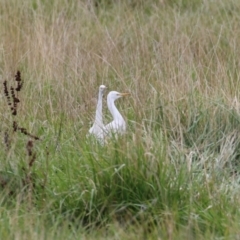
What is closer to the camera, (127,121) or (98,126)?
(98,126)

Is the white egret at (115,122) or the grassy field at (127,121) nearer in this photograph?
the grassy field at (127,121)

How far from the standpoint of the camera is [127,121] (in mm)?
6023

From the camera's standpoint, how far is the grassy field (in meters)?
4.54

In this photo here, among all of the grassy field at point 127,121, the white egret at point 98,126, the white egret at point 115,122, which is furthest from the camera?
the white egret at point 98,126

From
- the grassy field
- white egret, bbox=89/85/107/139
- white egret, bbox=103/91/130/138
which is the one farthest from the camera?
white egret, bbox=89/85/107/139

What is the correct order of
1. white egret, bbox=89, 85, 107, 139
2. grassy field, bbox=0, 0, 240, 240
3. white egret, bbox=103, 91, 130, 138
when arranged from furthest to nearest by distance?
white egret, bbox=89, 85, 107, 139 < white egret, bbox=103, 91, 130, 138 < grassy field, bbox=0, 0, 240, 240

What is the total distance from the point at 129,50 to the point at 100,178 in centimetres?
340

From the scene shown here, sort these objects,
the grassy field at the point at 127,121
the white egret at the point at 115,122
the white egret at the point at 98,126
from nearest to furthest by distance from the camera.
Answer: the grassy field at the point at 127,121
the white egret at the point at 115,122
the white egret at the point at 98,126

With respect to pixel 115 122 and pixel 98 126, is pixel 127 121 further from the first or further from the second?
pixel 98 126

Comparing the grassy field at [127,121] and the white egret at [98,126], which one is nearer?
the grassy field at [127,121]

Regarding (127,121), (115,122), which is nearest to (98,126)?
(115,122)

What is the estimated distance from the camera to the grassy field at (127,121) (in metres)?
4.54

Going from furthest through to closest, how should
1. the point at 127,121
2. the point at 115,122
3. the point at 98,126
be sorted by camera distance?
the point at 127,121 < the point at 115,122 < the point at 98,126

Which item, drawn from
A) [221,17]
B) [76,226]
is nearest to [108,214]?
[76,226]
